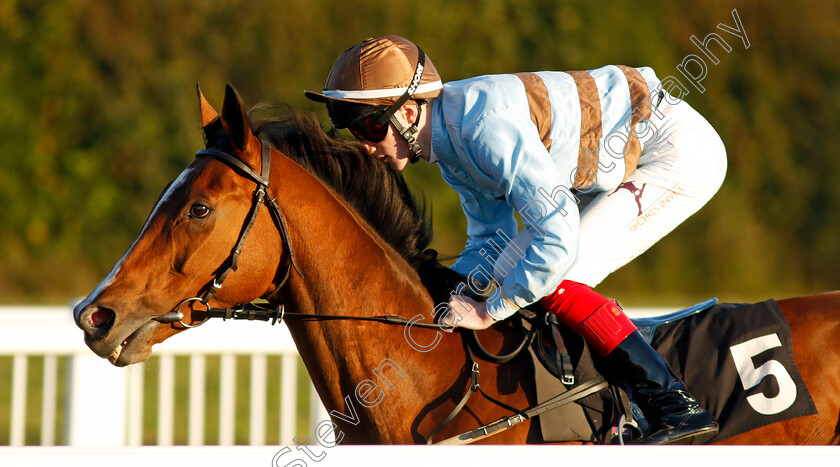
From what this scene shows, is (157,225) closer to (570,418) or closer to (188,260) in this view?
(188,260)

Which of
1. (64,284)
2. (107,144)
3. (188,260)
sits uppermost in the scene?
(107,144)

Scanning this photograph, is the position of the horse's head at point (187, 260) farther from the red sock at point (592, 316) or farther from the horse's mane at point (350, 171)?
the red sock at point (592, 316)

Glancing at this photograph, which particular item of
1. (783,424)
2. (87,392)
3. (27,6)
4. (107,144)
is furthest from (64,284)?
(783,424)

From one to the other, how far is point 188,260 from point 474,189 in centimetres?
91

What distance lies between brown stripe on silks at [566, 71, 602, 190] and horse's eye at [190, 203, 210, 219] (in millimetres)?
1038

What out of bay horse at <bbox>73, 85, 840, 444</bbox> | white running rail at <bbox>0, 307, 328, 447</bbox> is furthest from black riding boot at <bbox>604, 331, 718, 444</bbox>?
white running rail at <bbox>0, 307, 328, 447</bbox>

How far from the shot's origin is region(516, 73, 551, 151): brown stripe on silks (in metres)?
2.25

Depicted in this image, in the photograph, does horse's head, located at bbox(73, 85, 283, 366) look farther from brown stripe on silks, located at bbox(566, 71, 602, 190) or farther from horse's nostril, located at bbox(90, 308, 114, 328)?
brown stripe on silks, located at bbox(566, 71, 602, 190)

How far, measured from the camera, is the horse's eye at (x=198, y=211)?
6.66ft

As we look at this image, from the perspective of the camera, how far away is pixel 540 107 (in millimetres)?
2256

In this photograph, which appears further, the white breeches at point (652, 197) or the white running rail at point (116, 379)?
the white running rail at point (116, 379)

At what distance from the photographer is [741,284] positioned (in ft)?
36.4

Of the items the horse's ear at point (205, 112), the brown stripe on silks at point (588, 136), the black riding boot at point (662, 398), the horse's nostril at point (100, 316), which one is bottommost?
the black riding boot at point (662, 398)

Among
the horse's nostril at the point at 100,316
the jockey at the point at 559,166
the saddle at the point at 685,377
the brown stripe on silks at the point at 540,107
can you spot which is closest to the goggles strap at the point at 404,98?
the jockey at the point at 559,166
